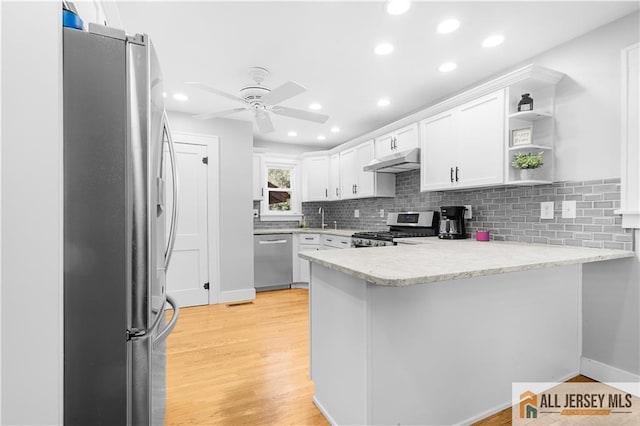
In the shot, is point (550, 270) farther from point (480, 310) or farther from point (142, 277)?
point (142, 277)

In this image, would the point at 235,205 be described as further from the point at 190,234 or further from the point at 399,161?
the point at 399,161

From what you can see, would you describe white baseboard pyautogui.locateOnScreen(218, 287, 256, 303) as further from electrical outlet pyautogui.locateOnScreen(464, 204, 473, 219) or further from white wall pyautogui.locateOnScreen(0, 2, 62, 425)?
white wall pyautogui.locateOnScreen(0, 2, 62, 425)

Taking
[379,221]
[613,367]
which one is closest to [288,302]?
[379,221]

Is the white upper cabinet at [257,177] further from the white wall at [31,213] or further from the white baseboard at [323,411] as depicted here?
the white wall at [31,213]

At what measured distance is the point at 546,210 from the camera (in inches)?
95.7

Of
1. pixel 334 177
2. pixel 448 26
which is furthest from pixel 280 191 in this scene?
pixel 448 26

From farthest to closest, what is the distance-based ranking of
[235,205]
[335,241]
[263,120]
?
[335,241], [235,205], [263,120]

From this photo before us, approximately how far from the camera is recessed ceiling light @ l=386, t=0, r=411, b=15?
6.14 ft

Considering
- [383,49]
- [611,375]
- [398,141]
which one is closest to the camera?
[611,375]

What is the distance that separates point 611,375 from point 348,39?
2919 millimetres

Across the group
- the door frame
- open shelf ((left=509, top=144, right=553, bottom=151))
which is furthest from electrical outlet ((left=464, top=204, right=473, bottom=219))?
the door frame

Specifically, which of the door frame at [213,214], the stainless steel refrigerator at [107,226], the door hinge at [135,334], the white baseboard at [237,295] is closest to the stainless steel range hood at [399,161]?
the door frame at [213,214]

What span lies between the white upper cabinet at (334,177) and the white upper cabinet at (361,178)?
0.28 ft

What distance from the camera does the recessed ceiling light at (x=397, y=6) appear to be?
1872 millimetres
